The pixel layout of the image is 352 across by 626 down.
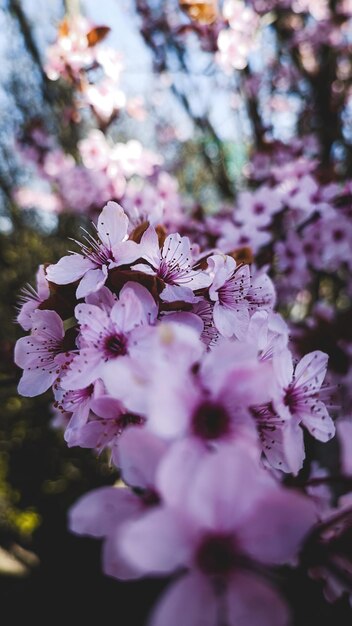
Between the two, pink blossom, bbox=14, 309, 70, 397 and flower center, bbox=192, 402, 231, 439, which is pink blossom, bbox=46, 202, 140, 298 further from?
flower center, bbox=192, 402, 231, 439

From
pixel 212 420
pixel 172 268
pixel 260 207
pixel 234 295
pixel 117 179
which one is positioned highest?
pixel 117 179

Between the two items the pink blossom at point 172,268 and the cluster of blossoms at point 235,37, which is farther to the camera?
the cluster of blossoms at point 235,37

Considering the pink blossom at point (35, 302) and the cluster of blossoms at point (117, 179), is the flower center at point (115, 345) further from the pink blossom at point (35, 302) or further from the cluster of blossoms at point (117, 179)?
the cluster of blossoms at point (117, 179)

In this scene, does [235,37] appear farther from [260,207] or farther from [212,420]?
[212,420]

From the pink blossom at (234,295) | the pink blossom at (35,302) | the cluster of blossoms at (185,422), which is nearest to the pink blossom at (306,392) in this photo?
the cluster of blossoms at (185,422)

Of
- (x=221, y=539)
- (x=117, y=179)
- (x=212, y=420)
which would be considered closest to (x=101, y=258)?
(x=212, y=420)

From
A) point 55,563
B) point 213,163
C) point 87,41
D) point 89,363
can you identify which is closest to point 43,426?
point 55,563

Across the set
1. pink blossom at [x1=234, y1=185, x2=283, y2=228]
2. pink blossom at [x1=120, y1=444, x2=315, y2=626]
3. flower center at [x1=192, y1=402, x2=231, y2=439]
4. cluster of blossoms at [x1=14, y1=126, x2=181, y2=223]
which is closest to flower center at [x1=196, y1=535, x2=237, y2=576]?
pink blossom at [x1=120, y1=444, x2=315, y2=626]

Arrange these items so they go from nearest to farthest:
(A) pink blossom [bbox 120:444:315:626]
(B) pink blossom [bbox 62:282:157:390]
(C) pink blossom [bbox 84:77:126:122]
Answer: (A) pink blossom [bbox 120:444:315:626] < (B) pink blossom [bbox 62:282:157:390] < (C) pink blossom [bbox 84:77:126:122]

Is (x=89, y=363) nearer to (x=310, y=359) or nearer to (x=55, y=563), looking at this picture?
(x=310, y=359)
